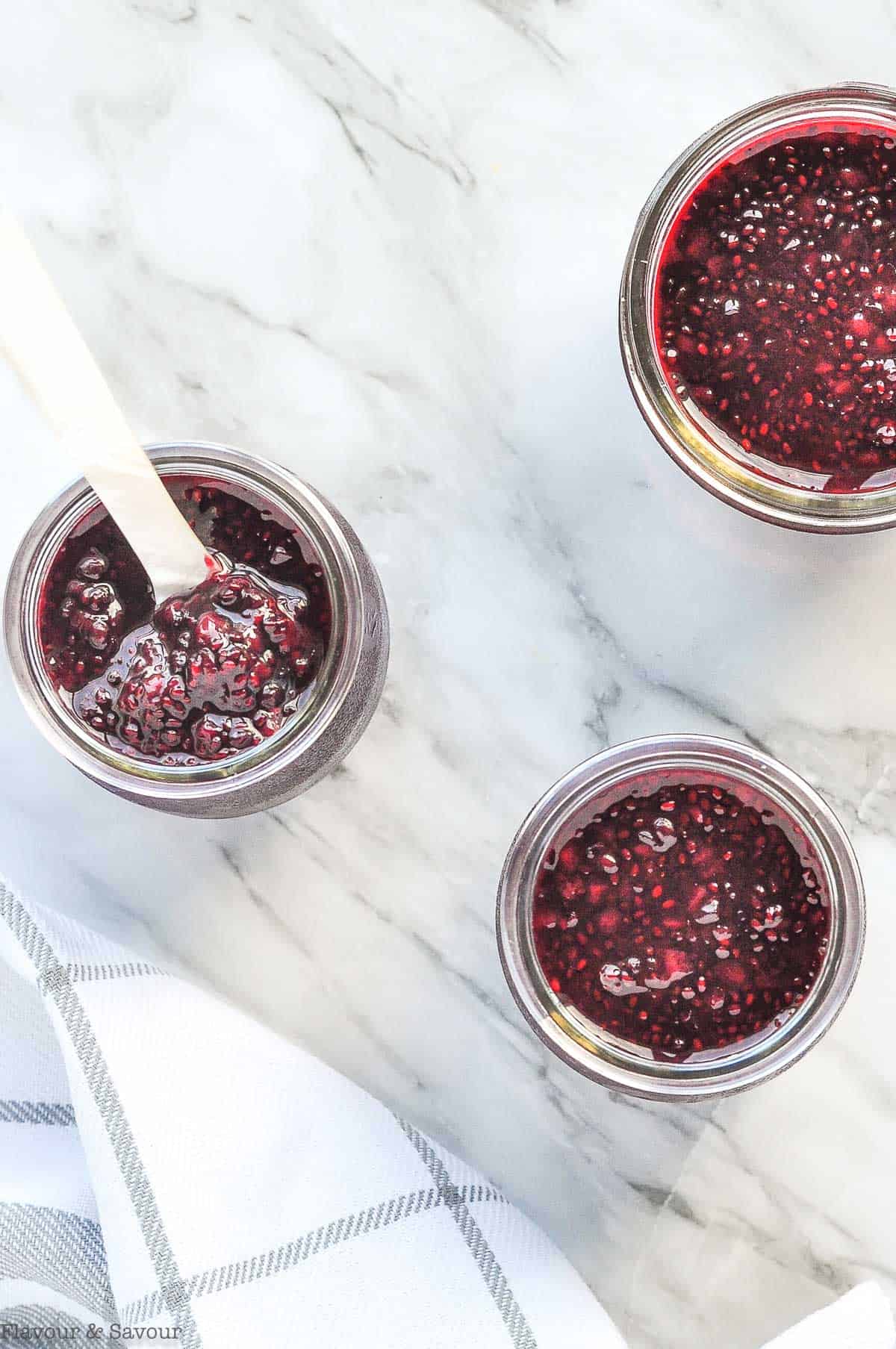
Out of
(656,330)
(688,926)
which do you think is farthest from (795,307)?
(688,926)

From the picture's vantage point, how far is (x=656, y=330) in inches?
36.6

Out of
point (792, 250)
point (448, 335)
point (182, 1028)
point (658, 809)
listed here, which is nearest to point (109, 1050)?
point (182, 1028)

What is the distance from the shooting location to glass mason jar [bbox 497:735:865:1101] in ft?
3.05

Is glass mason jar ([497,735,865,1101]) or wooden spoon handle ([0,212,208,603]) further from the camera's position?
glass mason jar ([497,735,865,1101])

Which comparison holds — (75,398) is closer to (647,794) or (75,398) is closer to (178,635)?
(178,635)

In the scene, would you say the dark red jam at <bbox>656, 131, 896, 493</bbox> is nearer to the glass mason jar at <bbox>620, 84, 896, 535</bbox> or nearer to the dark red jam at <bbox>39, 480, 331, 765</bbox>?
the glass mason jar at <bbox>620, 84, 896, 535</bbox>

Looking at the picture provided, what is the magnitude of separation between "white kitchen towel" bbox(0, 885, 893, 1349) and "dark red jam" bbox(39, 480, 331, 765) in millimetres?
246

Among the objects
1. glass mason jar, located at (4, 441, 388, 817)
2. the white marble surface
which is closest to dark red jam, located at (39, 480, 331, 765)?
glass mason jar, located at (4, 441, 388, 817)

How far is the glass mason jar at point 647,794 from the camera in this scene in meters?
0.93

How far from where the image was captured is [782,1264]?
3.54 ft

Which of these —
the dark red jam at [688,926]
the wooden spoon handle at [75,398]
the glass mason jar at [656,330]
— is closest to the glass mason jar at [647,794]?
the dark red jam at [688,926]

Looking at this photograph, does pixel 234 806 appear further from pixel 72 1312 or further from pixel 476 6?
pixel 476 6

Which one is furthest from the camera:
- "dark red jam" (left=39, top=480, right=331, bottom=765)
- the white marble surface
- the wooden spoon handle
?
the white marble surface

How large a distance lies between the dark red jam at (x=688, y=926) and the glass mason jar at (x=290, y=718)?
23 centimetres
